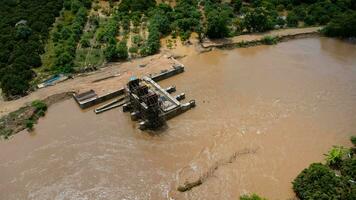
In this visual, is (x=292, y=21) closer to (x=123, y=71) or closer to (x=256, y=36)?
(x=256, y=36)

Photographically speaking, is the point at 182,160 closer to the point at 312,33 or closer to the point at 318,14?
the point at 312,33

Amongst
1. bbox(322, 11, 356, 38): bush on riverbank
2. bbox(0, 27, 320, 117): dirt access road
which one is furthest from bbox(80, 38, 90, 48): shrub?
bbox(322, 11, 356, 38): bush on riverbank

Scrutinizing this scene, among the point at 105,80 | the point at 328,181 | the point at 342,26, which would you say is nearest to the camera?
the point at 328,181

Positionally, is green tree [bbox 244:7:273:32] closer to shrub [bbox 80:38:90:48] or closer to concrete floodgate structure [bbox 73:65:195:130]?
concrete floodgate structure [bbox 73:65:195:130]

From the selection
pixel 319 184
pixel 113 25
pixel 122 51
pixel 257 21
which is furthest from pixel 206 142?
pixel 113 25

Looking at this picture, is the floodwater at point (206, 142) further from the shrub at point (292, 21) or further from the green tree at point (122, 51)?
the shrub at point (292, 21)

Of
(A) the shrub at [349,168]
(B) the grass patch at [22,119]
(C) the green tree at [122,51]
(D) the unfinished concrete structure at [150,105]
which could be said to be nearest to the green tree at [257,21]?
(C) the green tree at [122,51]
